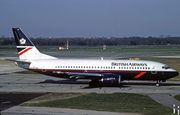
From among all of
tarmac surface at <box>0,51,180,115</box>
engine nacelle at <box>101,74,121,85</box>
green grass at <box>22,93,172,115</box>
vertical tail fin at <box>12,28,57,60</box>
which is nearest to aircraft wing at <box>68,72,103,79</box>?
engine nacelle at <box>101,74,121,85</box>

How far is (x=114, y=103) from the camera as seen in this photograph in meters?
25.3

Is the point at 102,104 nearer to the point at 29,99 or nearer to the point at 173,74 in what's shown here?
the point at 29,99

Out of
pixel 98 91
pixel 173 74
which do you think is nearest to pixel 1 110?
pixel 98 91

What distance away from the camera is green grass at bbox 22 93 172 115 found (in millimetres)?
22780

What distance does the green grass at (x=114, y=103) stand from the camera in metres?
22.8

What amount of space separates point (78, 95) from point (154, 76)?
12032 mm

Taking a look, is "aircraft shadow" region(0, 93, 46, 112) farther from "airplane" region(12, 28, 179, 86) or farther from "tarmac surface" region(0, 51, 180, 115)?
"airplane" region(12, 28, 179, 86)

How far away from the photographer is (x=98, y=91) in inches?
1254

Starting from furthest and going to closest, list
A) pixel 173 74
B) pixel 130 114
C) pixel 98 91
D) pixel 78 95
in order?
1. pixel 173 74
2. pixel 98 91
3. pixel 78 95
4. pixel 130 114

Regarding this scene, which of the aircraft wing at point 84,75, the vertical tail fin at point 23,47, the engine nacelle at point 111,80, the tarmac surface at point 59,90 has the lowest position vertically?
the tarmac surface at point 59,90

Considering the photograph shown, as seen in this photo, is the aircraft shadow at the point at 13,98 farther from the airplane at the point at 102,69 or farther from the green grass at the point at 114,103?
the airplane at the point at 102,69

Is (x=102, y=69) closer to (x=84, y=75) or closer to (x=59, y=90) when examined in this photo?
(x=84, y=75)

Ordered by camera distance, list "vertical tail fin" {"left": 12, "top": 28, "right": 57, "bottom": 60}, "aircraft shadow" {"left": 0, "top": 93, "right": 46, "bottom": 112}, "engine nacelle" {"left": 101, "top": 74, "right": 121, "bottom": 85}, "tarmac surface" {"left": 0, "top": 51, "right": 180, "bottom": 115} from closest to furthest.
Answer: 1. "tarmac surface" {"left": 0, "top": 51, "right": 180, "bottom": 115}
2. "aircraft shadow" {"left": 0, "top": 93, "right": 46, "bottom": 112}
3. "engine nacelle" {"left": 101, "top": 74, "right": 121, "bottom": 85}
4. "vertical tail fin" {"left": 12, "top": 28, "right": 57, "bottom": 60}

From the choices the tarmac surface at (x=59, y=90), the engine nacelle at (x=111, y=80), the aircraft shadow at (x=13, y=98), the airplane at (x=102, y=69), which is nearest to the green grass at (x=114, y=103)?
the tarmac surface at (x=59, y=90)
